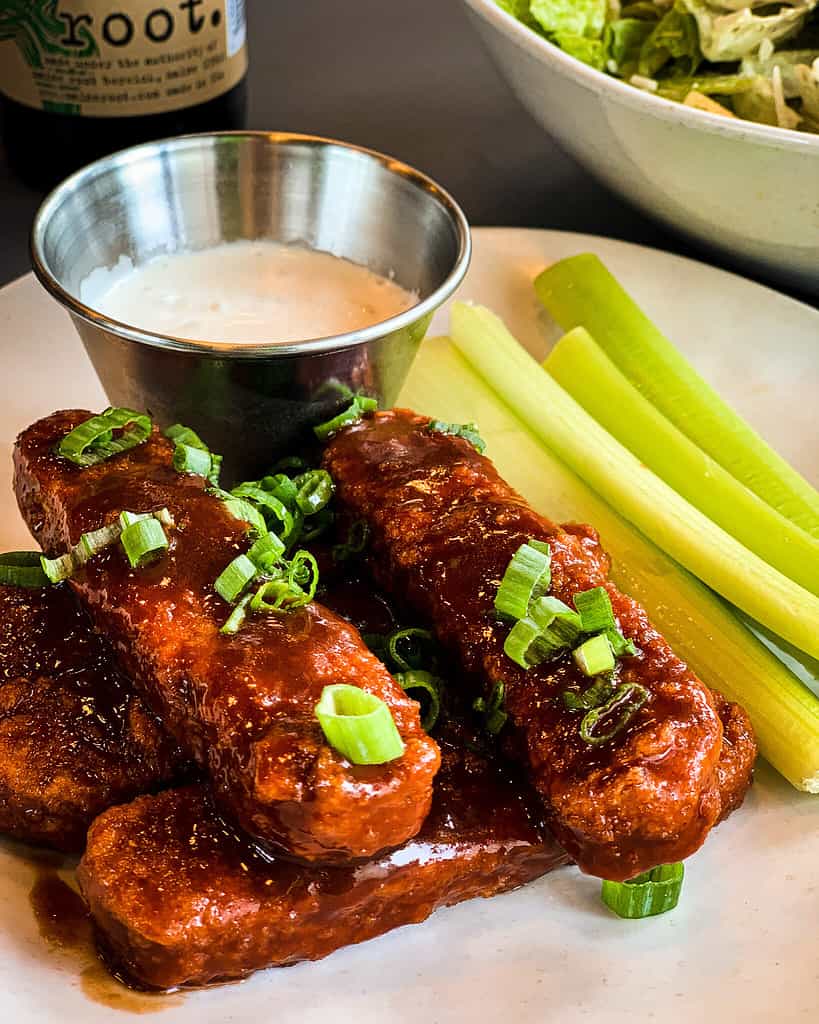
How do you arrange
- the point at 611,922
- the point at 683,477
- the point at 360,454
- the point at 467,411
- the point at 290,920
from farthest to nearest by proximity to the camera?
the point at 467,411
the point at 683,477
the point at 360,454
the point at 611,922
the point at 290,920

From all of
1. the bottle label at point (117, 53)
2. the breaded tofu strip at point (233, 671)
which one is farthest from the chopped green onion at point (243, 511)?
the bottle label at point (117, 53)

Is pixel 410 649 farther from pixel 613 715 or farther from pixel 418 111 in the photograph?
pixel 418 111

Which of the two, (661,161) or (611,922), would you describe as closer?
(611,922)

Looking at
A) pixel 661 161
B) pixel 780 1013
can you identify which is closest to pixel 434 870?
pixel 780 1013

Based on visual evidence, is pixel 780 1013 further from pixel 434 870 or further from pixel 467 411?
pixel 467 411

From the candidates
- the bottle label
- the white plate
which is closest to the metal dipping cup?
the bottle label

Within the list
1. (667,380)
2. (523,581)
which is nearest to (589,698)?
(523,581)
